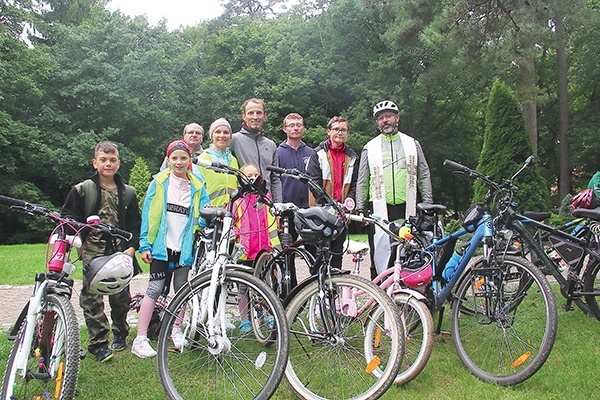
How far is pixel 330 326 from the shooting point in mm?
2934

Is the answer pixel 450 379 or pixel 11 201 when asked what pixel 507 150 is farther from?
pixel 11 201

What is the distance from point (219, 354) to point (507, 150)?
9985mm

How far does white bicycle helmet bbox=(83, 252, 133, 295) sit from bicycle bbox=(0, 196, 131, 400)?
39 centimetres

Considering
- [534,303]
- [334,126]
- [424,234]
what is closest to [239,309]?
[424,234]

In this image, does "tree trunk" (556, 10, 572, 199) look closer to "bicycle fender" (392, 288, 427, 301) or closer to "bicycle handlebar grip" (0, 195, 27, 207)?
"bicycle fender" (392, 288, 427, 301)

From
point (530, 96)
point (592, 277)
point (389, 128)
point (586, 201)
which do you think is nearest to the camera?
point (592, 277)

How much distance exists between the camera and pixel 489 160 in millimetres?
11594

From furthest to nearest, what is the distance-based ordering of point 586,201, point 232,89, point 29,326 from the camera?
point 232,89 → point 586,201 → point 29,326

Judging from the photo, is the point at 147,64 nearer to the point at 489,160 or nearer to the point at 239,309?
the point at 489,160

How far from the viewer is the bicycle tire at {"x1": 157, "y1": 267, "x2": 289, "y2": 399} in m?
2.71

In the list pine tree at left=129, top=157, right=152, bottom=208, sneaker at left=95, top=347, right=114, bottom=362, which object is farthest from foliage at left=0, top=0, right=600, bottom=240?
sneaker at left=95, top=347, right=114, bottom=362

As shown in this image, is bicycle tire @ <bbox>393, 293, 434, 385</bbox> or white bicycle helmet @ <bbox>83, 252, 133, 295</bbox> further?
white bicycle helmet @ <bbox>83, 252, 133, 295</bbox>

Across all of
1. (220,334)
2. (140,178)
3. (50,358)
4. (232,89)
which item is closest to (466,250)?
(220,334)

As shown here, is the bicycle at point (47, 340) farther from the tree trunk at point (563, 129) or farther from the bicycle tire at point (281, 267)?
the tree trunk at point (563, 129)
